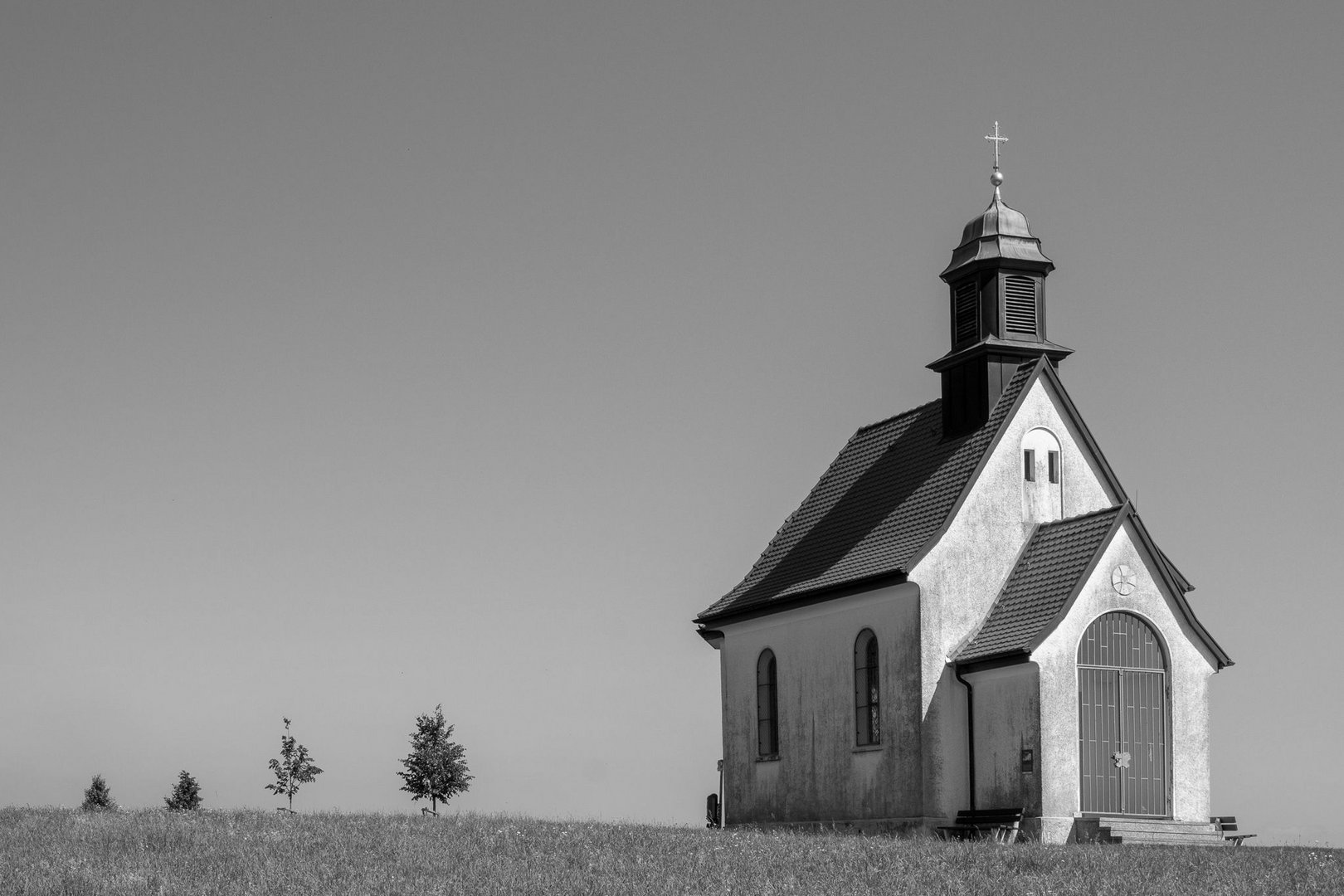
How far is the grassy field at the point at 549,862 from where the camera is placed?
18.3 metres

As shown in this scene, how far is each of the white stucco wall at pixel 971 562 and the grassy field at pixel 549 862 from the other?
589cm

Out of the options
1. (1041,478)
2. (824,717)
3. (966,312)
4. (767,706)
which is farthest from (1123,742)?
(966,312)

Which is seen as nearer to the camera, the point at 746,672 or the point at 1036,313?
the point at 1036,313

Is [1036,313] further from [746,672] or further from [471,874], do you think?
[471,874]

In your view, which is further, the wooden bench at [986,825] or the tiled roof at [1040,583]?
the tiled roof at [1040,583]

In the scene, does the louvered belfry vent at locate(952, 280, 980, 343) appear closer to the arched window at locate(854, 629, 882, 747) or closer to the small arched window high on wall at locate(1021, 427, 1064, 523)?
the small arched window high on wall at locate(1021, 427, 1064, 523)

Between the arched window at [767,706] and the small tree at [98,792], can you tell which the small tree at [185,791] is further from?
the arched window at [767,706]

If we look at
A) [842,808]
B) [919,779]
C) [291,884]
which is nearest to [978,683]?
[919,779]

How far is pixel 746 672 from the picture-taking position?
37.5m

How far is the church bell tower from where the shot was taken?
3412 centimetres

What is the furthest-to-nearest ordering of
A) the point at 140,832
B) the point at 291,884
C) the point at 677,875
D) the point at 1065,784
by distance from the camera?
the point at 1065,784
the point at 140,832
the point at 677,875
the point at 291,884

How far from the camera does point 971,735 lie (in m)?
31.3

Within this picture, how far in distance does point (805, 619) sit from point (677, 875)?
53.8 feet

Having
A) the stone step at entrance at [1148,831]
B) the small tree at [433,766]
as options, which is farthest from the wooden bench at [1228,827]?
the small tree at [433,766]
